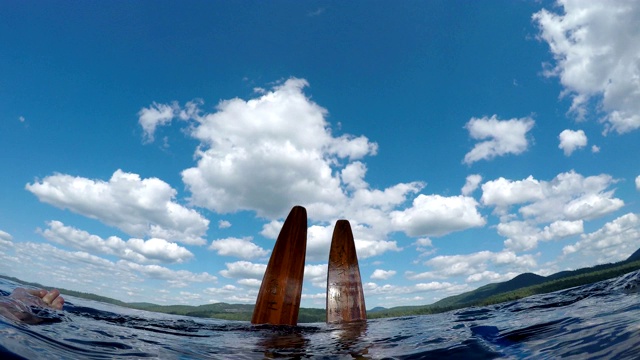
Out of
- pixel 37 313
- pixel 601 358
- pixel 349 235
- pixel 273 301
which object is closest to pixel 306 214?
pixel 349 235

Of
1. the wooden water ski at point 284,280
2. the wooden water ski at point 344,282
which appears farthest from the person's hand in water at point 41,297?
the wooden water ski at point 344,282

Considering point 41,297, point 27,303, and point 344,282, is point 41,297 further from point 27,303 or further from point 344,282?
point 344,282

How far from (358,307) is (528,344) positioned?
10.5m

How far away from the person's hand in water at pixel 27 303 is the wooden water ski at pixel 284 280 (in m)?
6.86

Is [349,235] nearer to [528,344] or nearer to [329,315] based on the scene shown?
[329,315]

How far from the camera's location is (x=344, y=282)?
1449cm

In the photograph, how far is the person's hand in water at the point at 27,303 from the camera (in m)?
5.34

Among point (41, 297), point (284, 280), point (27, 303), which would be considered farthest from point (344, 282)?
point (27, 303)

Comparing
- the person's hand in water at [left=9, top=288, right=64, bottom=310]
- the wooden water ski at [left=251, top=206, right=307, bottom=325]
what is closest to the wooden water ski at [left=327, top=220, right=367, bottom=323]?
the wooden water ski at [left=251, top=206, right=307, bottom=325]

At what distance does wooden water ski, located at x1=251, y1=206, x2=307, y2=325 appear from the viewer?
12945 millimetres

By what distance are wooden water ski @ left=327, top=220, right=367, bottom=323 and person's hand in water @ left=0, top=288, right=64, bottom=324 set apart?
32.4 ft

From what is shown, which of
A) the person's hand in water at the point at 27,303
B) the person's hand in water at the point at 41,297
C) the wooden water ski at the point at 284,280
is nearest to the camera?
the person's hand in water at the point at 27,303

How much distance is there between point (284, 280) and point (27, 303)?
821 centimetres

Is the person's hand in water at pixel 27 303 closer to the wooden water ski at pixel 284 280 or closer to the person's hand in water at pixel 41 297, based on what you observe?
the person's hand in water at pixel 41 297
